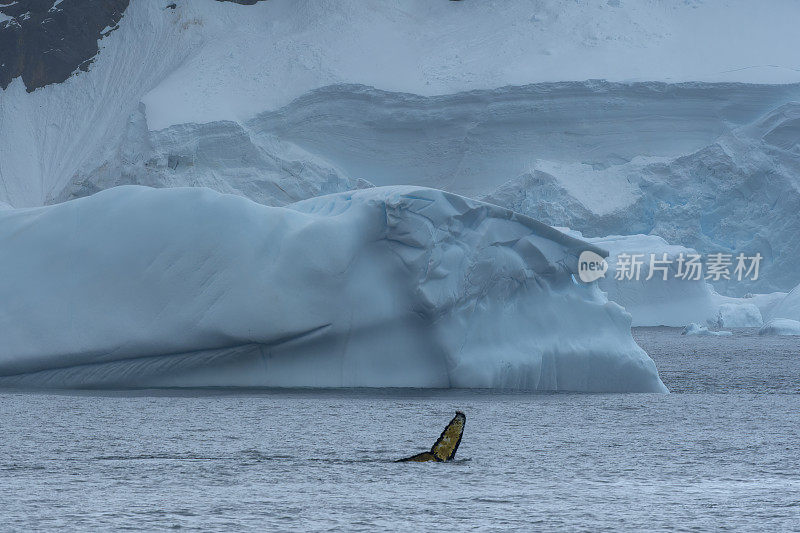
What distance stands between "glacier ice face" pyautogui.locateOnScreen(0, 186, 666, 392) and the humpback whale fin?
3.53 meters

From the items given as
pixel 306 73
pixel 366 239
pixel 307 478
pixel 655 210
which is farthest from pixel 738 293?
pixel 307 478

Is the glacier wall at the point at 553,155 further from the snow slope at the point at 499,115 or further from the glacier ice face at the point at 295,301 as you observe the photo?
the glacier ice face at the point at 295,301

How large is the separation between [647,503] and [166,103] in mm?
31185

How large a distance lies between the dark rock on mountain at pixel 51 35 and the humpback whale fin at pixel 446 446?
124ft

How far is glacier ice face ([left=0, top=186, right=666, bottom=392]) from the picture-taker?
8711 millimetres

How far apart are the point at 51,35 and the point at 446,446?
38.5 m

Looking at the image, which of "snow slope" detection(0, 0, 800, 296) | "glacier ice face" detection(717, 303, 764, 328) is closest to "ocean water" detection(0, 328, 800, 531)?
"glacier ice face" detection(717, 303, 764, 328)

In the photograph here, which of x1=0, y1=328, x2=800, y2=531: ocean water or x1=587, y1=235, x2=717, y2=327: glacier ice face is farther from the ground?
x1=587, y1=235, x2=717, y2=327: glacier ice face

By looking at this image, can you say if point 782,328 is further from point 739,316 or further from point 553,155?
point 553,155

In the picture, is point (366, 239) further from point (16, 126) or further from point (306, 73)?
point (16, 126)

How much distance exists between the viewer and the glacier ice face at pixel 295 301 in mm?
8711

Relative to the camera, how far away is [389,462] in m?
4.98

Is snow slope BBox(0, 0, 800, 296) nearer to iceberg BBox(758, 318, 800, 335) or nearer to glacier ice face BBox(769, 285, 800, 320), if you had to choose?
glacier ice face BBox(769, 285, 800, 320)

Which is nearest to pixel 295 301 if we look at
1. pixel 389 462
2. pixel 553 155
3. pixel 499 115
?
pixel 389 462
